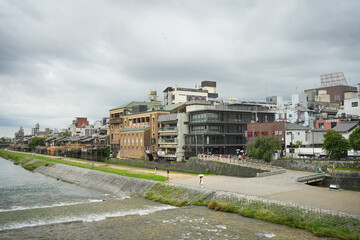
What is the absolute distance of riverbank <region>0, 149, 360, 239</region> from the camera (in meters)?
24.8

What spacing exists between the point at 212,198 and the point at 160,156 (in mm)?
51445

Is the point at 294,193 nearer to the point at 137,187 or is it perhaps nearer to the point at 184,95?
the point at 137,187

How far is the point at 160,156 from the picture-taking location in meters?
87.1

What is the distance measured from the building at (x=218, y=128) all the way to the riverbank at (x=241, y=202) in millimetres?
26357

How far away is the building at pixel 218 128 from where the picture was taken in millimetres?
75625

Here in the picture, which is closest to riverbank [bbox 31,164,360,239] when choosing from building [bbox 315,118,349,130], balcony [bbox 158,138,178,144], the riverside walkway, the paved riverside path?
the riverside walkway

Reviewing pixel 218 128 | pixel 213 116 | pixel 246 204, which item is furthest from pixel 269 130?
pixel 246 204

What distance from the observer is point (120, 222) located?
1180 inches

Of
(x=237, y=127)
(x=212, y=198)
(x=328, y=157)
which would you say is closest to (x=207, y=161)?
(x=237, y=127)

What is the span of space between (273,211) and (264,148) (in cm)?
3239

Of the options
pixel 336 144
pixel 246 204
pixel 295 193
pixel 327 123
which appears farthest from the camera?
pixel 327 123

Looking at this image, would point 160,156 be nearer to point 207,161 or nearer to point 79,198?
point 207,161

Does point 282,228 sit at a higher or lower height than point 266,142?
lower

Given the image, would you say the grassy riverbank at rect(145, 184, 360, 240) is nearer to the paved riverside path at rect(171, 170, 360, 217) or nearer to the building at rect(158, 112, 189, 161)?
the paved riverside path at rect(171, 170, 360, 217)
